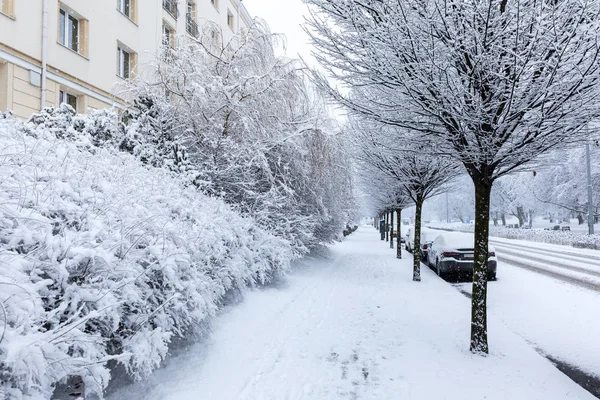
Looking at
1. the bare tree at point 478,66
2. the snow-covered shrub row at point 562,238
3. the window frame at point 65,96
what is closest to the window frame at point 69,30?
the window frame at point 65,96

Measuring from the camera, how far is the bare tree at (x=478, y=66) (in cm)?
402

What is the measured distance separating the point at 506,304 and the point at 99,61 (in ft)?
45.8

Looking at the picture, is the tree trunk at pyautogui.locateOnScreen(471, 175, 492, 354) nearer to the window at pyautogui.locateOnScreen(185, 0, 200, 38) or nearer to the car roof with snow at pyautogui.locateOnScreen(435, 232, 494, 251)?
the car roof with snow at pyautogui.locateOnScreen(435, 232, 494, 251)

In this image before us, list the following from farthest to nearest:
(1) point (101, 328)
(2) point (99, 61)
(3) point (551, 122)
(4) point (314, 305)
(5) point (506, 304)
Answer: (2) point (99, 61), (5) point (506, 304), (4) point (314, 305), (3) point (551, 122), (1) point (101, 328)

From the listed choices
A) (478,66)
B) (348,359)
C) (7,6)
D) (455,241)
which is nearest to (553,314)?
(348,359)

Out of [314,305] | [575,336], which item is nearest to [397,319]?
[314,305]

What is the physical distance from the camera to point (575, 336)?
607 centimetres

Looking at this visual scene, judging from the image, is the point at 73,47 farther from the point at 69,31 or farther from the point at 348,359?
the point at 348,359

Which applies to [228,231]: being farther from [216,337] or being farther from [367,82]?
[367,82]

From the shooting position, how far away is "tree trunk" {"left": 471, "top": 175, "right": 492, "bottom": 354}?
523 centimetres

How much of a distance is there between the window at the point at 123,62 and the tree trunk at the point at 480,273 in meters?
13.4

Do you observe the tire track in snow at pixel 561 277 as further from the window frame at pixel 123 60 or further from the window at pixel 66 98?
the window frame at pixel 123 60

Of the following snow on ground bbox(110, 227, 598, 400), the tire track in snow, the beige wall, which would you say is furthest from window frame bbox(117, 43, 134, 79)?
the tire track in snow

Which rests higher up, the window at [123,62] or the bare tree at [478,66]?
the window at [123,62]
